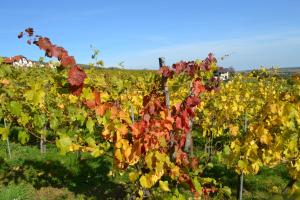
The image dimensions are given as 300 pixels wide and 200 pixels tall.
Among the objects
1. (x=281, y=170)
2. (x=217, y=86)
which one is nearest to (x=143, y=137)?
Answer: (x=217, y=86)

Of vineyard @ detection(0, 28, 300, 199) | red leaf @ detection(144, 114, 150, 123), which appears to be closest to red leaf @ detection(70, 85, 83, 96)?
vineyard @ detection(0, 28, 300, 199)

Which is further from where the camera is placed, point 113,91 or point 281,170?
point 281,170

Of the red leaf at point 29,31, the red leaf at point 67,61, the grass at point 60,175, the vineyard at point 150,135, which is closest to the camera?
the red leaf at point 67,61

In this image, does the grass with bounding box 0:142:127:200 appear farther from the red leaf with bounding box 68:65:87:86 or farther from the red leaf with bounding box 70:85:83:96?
the red leaf with bounding box 68:65:87:86

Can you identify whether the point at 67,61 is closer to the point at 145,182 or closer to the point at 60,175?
the point at 145,182

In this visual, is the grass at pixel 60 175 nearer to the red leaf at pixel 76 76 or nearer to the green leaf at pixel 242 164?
the green leaf at pixel 242 164

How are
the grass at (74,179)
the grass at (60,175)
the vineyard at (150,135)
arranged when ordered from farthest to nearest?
the grass at (60,175)
the grass at (74,179)
the vineyard at (150,135)

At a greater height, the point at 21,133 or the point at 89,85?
the point at 89,85

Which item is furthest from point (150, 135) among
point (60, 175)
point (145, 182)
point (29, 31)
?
point (60, 175)

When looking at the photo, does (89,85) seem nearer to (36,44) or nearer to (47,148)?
(36,44)

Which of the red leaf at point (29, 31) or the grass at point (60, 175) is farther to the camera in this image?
the grass at point (60, 175)

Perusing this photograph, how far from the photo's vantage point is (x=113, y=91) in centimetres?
461

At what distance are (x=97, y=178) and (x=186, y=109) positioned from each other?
5251 millimetres

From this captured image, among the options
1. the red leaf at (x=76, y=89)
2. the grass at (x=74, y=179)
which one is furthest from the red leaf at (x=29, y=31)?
the grass at (x=74, y=179)
